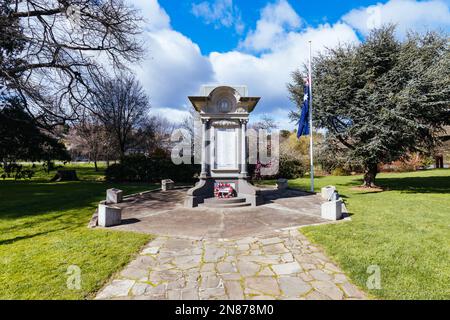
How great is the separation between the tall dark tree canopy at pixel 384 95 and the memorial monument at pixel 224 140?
23.3 ft

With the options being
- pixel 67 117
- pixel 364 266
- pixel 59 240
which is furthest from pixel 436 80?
pixel 67 117

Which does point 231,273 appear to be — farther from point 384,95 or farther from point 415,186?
point 415,186

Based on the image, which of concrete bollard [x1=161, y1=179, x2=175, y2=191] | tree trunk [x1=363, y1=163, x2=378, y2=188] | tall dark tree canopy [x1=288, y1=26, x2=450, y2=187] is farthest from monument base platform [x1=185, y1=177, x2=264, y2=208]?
tree trunk [x1=363, y1=163, x2=378, y2=188]

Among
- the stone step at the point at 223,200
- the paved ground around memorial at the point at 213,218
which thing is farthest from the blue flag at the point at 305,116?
the stone step at the point at 223,200

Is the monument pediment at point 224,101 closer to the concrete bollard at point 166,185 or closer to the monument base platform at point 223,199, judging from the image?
the monument base platform at point 223,199

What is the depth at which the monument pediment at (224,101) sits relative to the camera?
30.9ft

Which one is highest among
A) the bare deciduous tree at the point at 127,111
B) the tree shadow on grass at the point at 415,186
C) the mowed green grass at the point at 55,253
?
the bare deciduous tree at the point at 127,111

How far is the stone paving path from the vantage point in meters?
3.19

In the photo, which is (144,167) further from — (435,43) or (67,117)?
(435,43)

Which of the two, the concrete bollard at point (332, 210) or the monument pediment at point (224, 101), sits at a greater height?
the monument pediment at point (224, 101)

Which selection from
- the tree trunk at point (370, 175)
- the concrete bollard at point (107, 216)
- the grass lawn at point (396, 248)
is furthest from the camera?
the tree trunk at point (370, 175)

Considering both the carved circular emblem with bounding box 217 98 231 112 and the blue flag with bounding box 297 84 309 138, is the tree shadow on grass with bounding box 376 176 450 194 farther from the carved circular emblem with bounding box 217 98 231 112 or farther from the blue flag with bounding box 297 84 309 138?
the carved circular emblem with bounding box 217 98 231 112

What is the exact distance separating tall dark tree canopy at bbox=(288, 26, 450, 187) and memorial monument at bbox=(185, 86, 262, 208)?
23.3 feet

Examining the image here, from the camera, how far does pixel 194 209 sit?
840 centimetres
